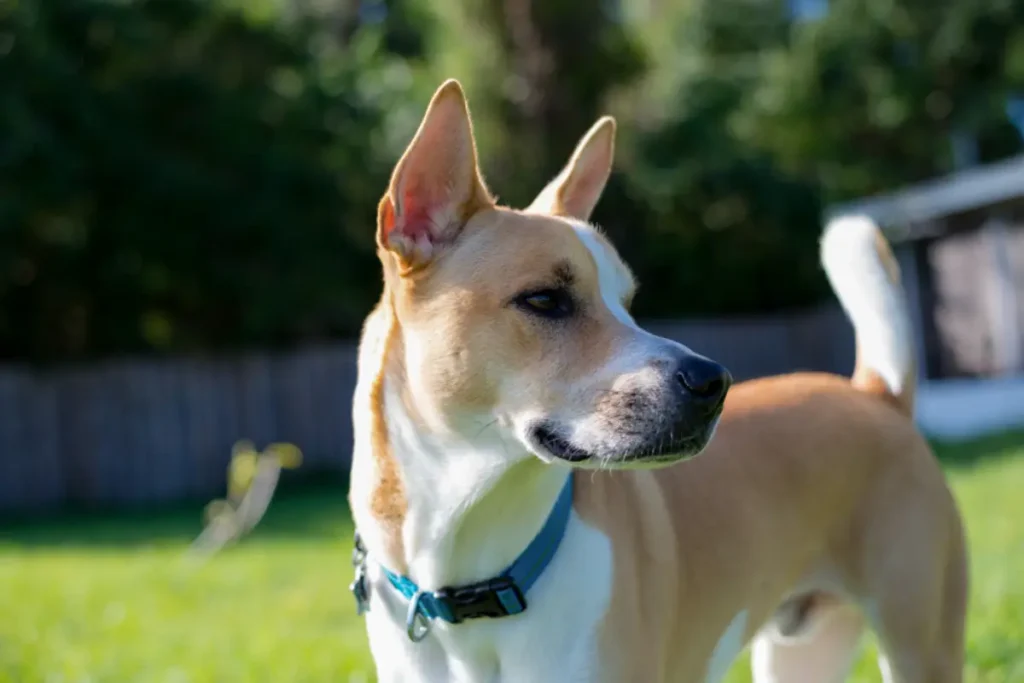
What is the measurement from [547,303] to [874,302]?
1.59 meters

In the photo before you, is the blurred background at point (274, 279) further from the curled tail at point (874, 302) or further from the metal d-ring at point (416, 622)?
the metal d-ring at point (416, 622)

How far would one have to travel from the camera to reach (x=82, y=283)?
15.0 m

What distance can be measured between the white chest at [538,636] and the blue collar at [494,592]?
22 mm

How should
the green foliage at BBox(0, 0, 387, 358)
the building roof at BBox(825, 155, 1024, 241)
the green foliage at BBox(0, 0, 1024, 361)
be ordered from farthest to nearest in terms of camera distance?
the building roof at BBox(825, 155, 1024, 241) → the green foliage at BBox(0, 0, 1024, 361) → the green foliage at BBox(0, 0, 387, 358)

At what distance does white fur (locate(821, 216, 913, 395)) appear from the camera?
3.75 metres

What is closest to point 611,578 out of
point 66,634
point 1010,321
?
point 66,634

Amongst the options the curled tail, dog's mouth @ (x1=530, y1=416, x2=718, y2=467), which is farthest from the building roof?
dog's mouth @ (x1=530, y1=416, x2=718, y2=467)

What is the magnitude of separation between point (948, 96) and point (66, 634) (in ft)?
90.7

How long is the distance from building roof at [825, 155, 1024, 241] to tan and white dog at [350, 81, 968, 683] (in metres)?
12.5

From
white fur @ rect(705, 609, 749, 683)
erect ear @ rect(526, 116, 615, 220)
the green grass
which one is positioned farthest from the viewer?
the green grass

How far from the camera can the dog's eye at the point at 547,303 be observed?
2.62 m

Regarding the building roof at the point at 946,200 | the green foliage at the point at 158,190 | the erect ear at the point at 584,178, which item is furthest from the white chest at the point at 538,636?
the building roof at the point at 946,200

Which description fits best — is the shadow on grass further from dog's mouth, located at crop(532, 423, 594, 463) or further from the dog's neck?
dog's mouth, located at crop(532, 423, 594, 463)

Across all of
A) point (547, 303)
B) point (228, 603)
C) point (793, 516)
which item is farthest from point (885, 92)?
point (547, 303)
